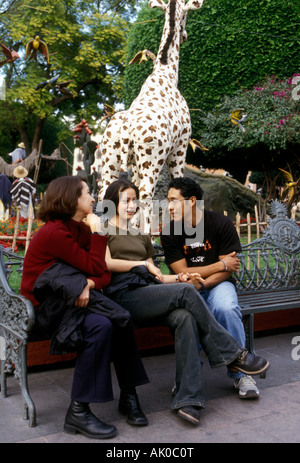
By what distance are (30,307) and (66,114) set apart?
2215 centimetres

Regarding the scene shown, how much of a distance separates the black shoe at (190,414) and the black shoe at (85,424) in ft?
1.31

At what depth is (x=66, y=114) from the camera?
944 inches

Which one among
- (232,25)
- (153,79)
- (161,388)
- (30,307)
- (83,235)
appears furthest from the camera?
(232,25)

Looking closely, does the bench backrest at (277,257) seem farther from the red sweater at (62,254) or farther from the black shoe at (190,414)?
the black shoe at (190,414)

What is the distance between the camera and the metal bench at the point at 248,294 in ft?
9.77

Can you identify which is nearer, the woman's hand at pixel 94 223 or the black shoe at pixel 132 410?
the black shoe at pixel 132 410

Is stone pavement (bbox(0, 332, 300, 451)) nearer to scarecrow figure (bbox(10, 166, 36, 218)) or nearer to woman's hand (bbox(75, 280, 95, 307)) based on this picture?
woman's hand (bbox(75, 280, 95, 307))

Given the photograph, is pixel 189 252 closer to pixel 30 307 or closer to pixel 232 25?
pixel 30 307

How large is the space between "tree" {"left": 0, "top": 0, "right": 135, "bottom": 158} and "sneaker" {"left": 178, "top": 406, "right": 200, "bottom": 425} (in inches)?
695

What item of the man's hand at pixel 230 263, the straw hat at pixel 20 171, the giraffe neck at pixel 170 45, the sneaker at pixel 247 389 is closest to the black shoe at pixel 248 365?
the sneaker at pixel 247 389

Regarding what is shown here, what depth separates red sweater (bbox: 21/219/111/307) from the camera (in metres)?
2.93

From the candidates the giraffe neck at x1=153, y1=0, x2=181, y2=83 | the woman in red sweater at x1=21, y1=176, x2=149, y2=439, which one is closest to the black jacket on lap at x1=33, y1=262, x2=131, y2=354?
the woman in red sweater at x1=21, y1=176, x2=149, y2=439

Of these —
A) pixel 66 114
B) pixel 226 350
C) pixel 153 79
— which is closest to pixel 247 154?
pixel 153 79

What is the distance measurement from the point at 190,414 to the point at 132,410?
1.12 feet
